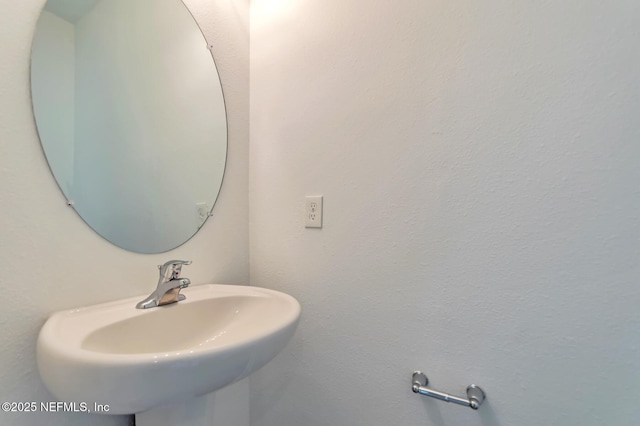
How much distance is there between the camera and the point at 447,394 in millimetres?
723

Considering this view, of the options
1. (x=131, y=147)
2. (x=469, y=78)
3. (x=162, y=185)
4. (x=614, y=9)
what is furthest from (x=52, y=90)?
(x=614, y=9)

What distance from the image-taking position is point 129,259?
0.77 m

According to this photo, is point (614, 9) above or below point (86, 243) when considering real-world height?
above

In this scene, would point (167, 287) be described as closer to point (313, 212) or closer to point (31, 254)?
point (31, 254)

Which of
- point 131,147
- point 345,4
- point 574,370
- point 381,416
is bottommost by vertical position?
point 381,416

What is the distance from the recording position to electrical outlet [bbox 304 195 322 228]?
93 centimetres

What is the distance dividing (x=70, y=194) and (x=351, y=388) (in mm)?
951

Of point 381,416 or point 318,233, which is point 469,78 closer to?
point 318,233

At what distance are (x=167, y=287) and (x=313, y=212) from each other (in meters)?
0.48

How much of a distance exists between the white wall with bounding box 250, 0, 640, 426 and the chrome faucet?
35cm

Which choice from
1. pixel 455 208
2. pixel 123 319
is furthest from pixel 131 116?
pixel 455 208

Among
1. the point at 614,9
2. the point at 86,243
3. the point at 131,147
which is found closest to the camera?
the point at 614,9

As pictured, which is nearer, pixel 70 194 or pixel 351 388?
pixel 70 194

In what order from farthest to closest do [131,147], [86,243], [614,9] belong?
[131,147], [86,243], [614,9]
